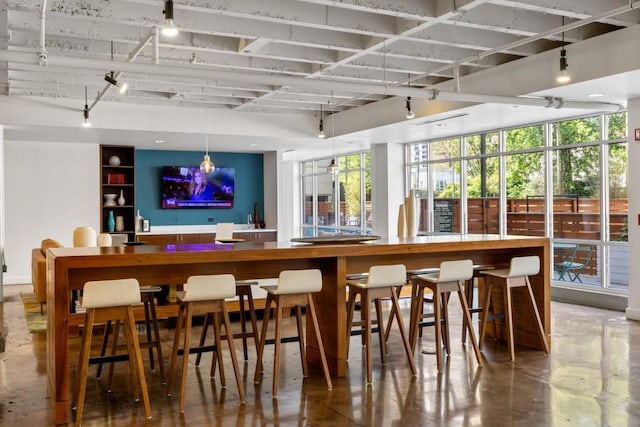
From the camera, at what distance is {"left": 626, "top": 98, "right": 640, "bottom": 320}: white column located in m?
7.09

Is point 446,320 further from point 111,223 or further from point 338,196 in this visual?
point 338,196

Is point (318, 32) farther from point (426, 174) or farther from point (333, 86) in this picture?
point (426, 174)

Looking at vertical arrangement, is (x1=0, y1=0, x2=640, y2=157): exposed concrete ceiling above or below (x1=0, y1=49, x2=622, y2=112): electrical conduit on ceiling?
above

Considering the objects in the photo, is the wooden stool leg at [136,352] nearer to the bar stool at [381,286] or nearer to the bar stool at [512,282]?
the bar stool at [381,286]

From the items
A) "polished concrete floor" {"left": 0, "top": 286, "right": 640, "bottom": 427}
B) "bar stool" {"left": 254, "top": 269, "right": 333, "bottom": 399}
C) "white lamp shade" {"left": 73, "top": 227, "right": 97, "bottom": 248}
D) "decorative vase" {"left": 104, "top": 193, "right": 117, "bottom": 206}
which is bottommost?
"polished concrete floor" {"left": 0, "top": 286, "right": 640, "bottom": 427}

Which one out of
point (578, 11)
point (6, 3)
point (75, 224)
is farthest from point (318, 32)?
point (75, 224)

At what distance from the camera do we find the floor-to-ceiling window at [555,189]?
26.8ft

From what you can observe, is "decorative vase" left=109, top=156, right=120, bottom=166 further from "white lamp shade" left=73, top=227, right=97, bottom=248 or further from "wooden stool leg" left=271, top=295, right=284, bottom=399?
"wooden stool leg" left=271, top=295, right=284, bottom=399

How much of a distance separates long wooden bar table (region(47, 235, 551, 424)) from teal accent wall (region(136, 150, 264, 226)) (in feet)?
24.8

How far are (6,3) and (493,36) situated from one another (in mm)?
4532

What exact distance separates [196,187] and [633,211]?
28.4ft

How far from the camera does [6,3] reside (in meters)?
4.69

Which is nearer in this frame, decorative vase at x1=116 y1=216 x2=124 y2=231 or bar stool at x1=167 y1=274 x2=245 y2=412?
bar stool at x1=167 y1=274 x2=245 y2=412

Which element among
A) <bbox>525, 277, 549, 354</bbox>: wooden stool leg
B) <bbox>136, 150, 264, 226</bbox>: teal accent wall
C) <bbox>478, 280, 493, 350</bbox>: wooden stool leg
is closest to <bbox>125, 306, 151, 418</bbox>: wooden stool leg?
<bbox>478, 280, 493, 350</bbox>: wooden stool leg
